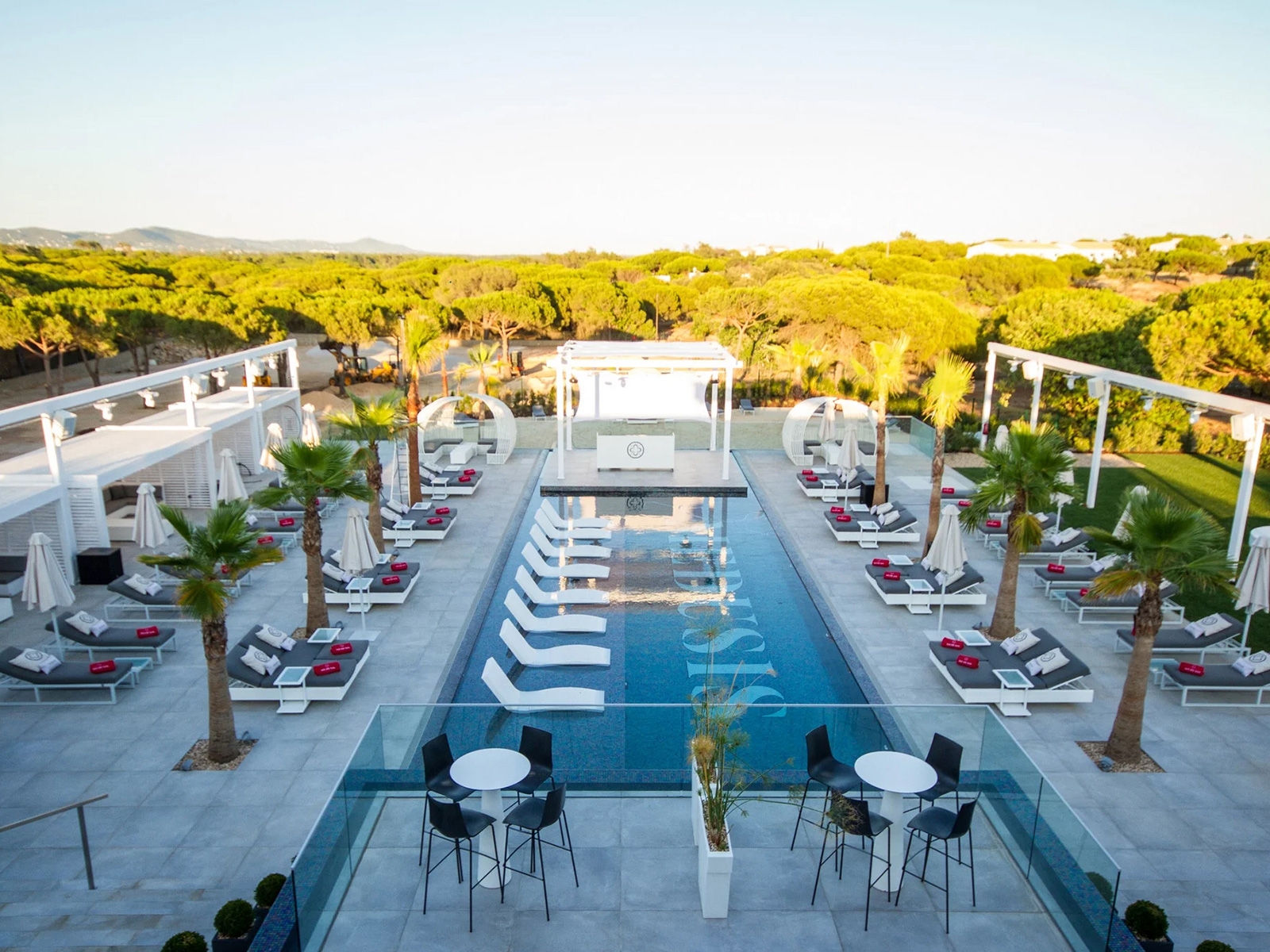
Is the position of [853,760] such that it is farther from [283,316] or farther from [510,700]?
[283,316]

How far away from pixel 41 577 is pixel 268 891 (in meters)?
6.35

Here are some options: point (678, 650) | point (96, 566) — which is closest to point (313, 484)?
point (678, 650)

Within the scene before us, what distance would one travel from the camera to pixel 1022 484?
35.2 feet

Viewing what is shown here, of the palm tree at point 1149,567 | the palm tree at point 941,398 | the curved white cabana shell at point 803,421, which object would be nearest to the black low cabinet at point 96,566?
the palm tree at point 941,398

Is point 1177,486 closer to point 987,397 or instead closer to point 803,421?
point 987,397

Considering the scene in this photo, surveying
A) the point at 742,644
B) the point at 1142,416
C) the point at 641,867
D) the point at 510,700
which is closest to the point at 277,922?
the point at 641,867

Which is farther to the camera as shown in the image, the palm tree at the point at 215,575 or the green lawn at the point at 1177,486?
the green lawn at the point at 1177,486

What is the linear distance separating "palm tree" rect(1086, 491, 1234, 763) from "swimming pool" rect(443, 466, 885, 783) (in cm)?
288

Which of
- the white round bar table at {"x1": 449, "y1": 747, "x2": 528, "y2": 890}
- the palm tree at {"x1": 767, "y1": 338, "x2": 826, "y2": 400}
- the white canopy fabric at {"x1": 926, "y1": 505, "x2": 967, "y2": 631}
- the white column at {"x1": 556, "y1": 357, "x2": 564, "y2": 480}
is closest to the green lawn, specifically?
the white canopy fabric at {"x1": 926, "y1": 505, "x2": 967, "y2": 631}

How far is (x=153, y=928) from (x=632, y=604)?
7.72m

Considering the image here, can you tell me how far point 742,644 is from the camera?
459 inches

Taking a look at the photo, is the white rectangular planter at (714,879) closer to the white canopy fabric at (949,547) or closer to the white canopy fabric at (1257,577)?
the white canopy fabric at (949,547)

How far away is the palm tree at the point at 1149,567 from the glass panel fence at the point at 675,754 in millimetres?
2369

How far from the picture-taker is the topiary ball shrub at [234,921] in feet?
18.8
